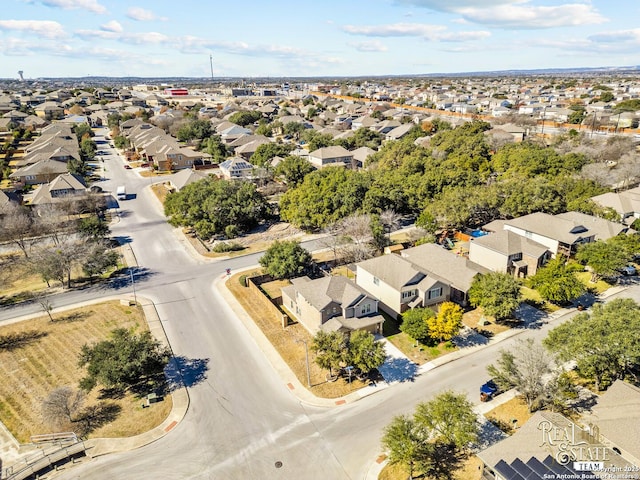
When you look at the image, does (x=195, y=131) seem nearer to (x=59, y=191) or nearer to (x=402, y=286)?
(x=59, y=191)

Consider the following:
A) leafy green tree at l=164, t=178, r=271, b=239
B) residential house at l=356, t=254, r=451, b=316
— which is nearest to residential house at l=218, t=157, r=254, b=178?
leafy green tree at l=164, t=178, r=271, b=239

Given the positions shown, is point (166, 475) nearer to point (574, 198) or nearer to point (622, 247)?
point (622, 247)

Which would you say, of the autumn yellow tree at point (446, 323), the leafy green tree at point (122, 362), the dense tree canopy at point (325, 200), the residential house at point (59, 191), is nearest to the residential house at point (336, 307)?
the autumn yellow tree at point (446, 323)

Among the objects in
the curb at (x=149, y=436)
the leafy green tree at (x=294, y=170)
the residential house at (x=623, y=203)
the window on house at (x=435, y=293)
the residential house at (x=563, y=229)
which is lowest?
the curb at (x=149, y=436)

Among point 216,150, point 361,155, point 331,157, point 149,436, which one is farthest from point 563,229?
point 216,150

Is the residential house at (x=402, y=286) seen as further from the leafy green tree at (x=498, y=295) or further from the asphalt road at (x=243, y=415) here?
the asphalt road at (x=243, y=415)

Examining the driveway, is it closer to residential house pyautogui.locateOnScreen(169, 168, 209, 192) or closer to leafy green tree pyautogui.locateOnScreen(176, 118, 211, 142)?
residential house pyautogui.locateOnScreen(169, 168, 209, 192)
